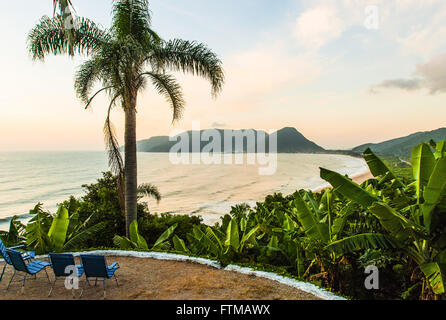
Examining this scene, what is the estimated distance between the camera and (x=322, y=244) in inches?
239

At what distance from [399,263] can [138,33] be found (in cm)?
1066

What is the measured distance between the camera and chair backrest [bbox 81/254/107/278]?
5.06 m

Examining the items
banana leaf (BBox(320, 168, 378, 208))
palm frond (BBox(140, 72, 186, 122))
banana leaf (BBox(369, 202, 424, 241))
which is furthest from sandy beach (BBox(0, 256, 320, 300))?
palm frond (BBox(140, 72, 186, 122))

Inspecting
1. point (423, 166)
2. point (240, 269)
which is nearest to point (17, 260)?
point (240, 269)

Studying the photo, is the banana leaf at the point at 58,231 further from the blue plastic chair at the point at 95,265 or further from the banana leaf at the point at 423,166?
the banana leaf at the point at 423,166

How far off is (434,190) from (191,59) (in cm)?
897

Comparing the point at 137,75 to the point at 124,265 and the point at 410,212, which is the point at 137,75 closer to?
the point at 124,265

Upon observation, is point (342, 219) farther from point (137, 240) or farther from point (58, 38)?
point (58, 38)

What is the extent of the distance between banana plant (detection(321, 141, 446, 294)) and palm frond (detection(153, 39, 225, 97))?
7248 millimetres

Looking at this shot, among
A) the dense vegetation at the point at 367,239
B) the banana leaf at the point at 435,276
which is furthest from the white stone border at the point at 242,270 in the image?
→ the banana leaf at the point at 435,276

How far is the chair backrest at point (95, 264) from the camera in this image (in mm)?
5062

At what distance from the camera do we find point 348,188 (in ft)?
16.9

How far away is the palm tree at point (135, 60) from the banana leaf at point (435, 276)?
848 cm
